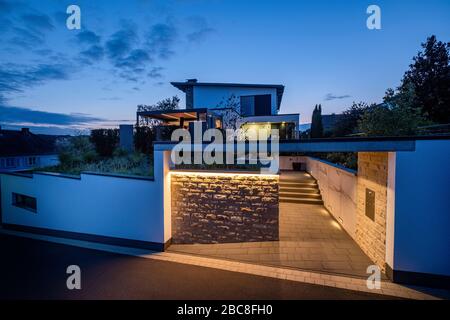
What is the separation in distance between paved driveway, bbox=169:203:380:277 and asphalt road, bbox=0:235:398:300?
78 cm

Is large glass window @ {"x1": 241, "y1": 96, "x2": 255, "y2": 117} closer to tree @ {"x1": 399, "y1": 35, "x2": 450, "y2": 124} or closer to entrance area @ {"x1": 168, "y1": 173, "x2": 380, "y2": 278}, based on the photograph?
tree @ {"x1": 399, "y1": 35, "x2": 450, "y2": 124}

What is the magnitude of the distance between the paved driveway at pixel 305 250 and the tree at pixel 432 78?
9298mm

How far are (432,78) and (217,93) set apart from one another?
13114mm

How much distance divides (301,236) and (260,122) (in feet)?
Result: 30.1

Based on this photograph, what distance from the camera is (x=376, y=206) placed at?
5.01 meters

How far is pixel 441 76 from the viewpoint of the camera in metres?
11.3

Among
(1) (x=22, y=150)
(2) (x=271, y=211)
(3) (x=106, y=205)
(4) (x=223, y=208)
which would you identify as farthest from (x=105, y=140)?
(1) (x=22, y=150)

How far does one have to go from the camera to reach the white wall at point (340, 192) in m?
6.64

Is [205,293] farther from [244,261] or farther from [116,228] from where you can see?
[116,228]

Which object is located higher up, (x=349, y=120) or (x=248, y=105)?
(x=248, y=105)

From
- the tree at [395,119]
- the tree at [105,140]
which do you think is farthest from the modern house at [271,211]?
the tree at [105,140]

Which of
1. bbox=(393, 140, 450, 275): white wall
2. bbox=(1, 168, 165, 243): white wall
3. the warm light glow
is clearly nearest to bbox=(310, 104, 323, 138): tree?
the warm light glow

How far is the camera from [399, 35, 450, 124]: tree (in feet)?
36.0

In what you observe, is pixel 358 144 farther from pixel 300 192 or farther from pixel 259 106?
pixel 259 106
